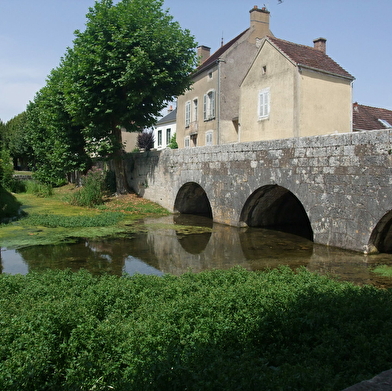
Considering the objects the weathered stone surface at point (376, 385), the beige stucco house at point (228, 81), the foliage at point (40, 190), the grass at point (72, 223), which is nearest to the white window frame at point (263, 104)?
the beige stucco house at point (228, 81)

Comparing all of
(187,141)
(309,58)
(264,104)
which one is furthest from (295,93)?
(187,141)

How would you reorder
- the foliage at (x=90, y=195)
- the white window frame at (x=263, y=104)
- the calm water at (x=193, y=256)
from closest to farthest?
1. the calm water at (x=193, y=256)
2. the foliage at (x=90, y=195)
3. the white window frame at (x=263, y=104)

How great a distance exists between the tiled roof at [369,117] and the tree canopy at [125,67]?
9.51 m

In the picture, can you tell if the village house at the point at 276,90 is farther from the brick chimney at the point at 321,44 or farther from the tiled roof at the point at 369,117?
the tiled roof at the point at 369,117

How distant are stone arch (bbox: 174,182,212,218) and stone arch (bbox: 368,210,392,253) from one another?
740cm

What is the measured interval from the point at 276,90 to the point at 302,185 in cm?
928

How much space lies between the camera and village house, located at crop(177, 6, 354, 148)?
16578 millimetres

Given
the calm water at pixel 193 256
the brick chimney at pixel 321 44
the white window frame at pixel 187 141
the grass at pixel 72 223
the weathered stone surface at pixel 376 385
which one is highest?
the brick chimney at pixel 321 44

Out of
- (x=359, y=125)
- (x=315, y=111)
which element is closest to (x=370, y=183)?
(x=315, y=111)

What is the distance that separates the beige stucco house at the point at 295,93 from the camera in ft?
54.1

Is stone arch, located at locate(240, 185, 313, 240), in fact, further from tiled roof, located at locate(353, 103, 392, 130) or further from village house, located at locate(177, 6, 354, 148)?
tiled roof, located at locate(353, 103, 392, 130)

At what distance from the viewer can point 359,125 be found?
19.8m

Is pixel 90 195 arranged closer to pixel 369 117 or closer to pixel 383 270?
pixel 383 270

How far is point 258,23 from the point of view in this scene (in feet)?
74.9
